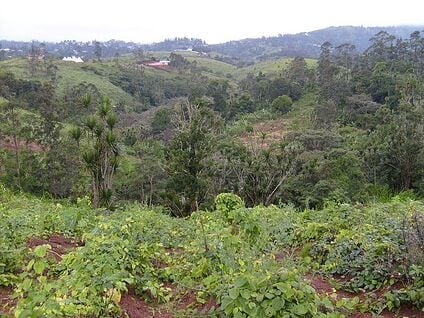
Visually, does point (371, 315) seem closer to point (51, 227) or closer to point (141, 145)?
point (51, 227)

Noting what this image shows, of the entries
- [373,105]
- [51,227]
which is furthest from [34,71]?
[51,227]

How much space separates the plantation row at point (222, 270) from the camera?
2.97m

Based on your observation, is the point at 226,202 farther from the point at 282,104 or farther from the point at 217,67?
the point at 217,67

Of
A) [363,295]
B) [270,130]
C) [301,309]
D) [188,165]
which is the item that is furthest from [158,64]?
[301,309]

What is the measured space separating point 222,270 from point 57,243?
8.95 feet

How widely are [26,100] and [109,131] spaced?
2894 centimetres

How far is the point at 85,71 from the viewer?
2377 inches

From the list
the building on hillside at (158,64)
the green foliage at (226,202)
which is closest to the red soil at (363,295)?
the green foliage at (226,202)

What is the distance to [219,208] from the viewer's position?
6617 millimetres

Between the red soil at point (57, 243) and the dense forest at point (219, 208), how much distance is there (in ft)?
0.12

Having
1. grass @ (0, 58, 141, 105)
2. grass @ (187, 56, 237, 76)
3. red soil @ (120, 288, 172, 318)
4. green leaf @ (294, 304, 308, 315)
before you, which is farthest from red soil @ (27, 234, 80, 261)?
grass @ (187, 56, 237, 76)

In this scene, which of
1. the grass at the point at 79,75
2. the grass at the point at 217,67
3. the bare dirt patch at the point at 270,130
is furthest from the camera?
the grass at the point at 217,67

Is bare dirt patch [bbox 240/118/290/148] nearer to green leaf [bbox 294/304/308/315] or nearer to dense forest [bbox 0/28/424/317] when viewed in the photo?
dense forest [bbox 0/28/424/317]

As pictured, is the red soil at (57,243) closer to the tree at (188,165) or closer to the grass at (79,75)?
the tree at (188,165)
